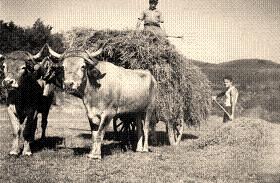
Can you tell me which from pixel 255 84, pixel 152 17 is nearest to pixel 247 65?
pixel 255 84

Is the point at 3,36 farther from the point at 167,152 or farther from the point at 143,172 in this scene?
the point at 143,172

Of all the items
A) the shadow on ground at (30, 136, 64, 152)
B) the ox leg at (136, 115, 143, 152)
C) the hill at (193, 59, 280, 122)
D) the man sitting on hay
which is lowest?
the hill at (193, 59, 280, 122)

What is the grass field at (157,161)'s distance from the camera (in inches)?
281

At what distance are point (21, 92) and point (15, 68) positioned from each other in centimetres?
69

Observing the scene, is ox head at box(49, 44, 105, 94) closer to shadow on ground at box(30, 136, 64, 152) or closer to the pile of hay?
the pile of hay

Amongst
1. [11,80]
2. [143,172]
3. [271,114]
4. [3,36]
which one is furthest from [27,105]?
[3,36]

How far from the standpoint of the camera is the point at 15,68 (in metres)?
8.50

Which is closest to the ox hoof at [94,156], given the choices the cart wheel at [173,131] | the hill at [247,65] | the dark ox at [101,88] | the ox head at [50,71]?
A: the dark ox at [101,88]

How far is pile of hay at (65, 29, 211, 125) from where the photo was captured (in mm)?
10375

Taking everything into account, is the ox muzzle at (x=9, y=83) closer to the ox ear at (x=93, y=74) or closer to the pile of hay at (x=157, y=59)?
the ox ear at (x=93, y=74)

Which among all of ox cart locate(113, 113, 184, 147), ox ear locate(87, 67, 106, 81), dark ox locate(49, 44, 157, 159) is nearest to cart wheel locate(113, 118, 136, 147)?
ox cart locate(113, 113, 184, 147)

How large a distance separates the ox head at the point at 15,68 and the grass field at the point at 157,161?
164cm

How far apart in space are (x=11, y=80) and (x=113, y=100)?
7.41 ft

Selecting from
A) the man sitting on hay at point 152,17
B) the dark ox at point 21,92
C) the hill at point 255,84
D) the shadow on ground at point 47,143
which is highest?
the man sitting on hay at point 152,17
